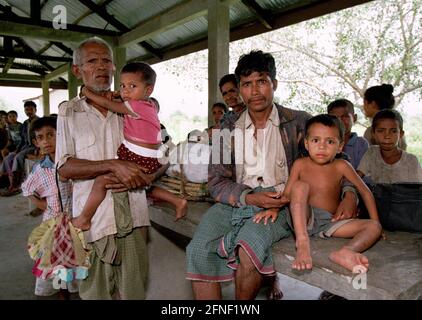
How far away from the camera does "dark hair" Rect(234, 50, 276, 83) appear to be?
214cm

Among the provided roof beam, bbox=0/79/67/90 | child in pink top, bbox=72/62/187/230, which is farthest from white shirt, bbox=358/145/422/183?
roof beam, bbox=0/79/67/90

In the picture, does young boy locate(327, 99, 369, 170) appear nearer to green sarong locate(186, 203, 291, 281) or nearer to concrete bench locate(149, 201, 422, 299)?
concrete bench locate(149, 201, 422, 299)

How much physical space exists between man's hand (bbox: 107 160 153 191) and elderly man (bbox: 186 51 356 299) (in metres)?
0.48

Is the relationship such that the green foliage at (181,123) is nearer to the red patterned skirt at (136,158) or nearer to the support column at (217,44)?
the support column at (217,44)

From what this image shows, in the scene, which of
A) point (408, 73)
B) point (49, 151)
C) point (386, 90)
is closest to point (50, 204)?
point (49, 151)

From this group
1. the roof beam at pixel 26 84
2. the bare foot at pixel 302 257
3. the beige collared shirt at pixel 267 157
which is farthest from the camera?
the roof beam at pixel 26 84

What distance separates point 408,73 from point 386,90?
5317 mm

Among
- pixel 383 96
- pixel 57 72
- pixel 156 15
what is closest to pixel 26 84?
pixel 57 72

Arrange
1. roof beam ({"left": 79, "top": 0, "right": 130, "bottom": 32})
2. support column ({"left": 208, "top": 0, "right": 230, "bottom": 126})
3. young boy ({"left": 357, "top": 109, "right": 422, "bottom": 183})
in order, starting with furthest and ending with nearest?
1. roof beam ({"left": 79, "top": 0, "right": 130, "bottom": 32})
2. support column ({"left": 208, "top": 0, "right": 230, "bottom": 126})
3. young boy ({"left": 357, "top": 109, "right": 422, "bottom": 183})

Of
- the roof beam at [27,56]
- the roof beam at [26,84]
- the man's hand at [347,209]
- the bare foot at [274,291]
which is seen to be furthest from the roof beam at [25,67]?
the man's hand at [347,209]

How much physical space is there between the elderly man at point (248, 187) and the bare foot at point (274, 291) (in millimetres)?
1201

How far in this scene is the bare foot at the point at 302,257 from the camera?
5.69 ft

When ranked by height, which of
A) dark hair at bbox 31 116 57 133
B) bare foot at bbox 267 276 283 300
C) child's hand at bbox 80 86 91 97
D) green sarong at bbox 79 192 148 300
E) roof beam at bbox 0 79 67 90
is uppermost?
roof beam at bbox 0 79 67 90

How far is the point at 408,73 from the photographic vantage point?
7992 millimetres
